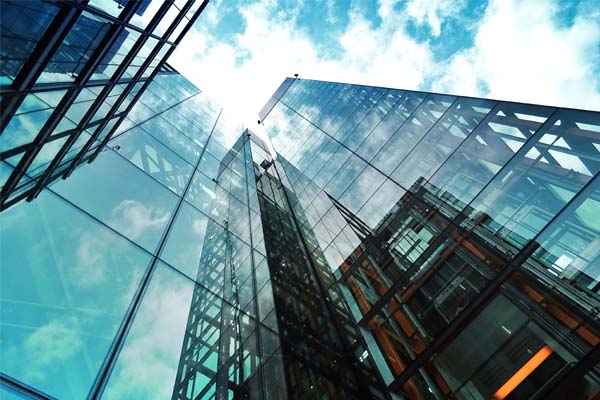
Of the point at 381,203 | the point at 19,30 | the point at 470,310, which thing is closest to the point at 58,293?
the point at 19,30

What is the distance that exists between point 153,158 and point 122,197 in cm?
381

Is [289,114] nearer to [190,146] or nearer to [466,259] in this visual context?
[190,146]

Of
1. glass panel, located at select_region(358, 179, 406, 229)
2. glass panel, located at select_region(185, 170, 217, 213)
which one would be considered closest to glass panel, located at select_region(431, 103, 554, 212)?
glass panel, located at select_region(358, 179, 406, 229)

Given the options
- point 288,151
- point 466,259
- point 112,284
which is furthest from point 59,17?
point 288,151

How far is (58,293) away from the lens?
4.73 meters

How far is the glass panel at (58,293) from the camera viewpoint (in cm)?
392

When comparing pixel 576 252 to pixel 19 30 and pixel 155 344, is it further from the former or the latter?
pixel 19 30

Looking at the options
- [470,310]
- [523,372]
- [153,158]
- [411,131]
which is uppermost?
[411,131]

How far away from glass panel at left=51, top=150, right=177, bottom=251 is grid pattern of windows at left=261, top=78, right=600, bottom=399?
6.36 metres

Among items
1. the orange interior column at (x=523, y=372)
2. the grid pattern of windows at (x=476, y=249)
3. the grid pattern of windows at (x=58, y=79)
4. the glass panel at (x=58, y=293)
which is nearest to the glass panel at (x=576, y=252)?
the grid pattern of windows at (x=476, y=249)

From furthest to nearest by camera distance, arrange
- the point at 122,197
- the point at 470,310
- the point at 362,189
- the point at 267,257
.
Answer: the point at 362,189
the point at 267,257
the point at 122,197
the point at 470,310

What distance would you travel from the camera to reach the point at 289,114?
27.6 meters

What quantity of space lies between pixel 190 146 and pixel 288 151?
25.4 feet

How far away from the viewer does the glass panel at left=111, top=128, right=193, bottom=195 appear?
10555mm
